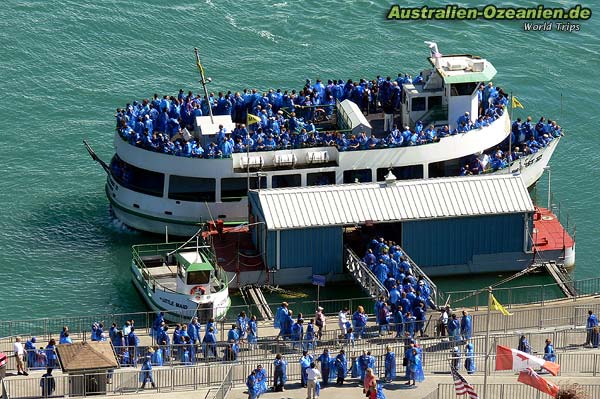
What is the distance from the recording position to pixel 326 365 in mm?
63094

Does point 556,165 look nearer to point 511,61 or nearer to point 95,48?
point 511,61

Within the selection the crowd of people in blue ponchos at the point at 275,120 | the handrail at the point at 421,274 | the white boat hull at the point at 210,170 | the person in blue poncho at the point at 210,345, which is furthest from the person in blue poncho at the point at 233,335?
the crowd of people in blue ponchos at the point at 275,120

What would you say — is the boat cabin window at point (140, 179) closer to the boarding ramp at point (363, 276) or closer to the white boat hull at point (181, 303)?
the white boat hull at point (181, 303)

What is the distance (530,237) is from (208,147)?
14.1 metres

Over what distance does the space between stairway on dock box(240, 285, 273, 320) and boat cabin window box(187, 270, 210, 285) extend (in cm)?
280

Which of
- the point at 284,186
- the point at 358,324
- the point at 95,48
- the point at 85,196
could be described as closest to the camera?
the point at 358,324

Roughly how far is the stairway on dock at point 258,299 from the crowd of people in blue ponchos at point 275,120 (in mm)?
6468

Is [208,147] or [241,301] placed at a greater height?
[208,147]

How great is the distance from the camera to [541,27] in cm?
10644

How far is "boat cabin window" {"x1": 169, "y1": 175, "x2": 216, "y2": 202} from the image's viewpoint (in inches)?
3127

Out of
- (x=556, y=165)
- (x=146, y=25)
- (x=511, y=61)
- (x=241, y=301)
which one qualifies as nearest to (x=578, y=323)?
(x=241, y=301)

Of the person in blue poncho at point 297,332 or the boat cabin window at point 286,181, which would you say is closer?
the person in blue poncho at point 297,332

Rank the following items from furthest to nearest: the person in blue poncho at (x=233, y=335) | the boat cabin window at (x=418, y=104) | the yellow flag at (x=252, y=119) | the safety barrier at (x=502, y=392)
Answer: the boat cabin window at (x=418, y=104) < the yellow flag at (x=252, y=119) < the person in blue poncho at (x=233, y=335) < the safety barrier at (x=502, y=392)

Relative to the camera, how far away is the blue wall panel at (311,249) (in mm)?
74750
